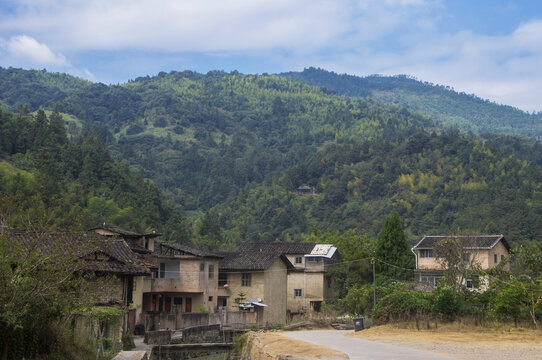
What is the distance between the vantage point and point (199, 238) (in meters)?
116

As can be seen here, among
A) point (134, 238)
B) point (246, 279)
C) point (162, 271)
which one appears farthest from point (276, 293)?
point (134, 238)

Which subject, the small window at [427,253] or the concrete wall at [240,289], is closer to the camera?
the concrete wall at [240,289]

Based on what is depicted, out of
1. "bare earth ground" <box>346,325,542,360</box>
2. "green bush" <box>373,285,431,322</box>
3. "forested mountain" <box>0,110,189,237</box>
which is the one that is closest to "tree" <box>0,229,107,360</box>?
"bare earth ground" <box>346,325,542,360</box>

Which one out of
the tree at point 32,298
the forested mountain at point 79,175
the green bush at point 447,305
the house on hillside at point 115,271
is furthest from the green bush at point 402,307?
the forested mountain at point 79,175

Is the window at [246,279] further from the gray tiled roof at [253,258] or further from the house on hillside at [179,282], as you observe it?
the house on hillside at [179,282]

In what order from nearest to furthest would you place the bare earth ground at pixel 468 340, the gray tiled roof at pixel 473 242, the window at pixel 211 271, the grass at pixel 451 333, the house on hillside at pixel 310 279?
the bare earth ground at pixel 468 340 → the grass at pixel 451 333 → the window at pixel 211 271 → the gray tiled roof at pixel 473 242 → the house on hillside at pixel 310 279

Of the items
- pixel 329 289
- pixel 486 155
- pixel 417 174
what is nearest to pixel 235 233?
pixel 417 174

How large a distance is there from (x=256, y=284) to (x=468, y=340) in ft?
108

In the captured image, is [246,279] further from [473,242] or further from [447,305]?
[447,305]

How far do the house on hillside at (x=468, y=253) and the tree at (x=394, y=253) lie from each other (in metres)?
1.09

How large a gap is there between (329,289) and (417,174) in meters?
102

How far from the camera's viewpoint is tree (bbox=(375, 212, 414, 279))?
66688mm

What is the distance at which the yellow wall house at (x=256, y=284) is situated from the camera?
58.8 metres

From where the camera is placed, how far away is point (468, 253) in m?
60.4
